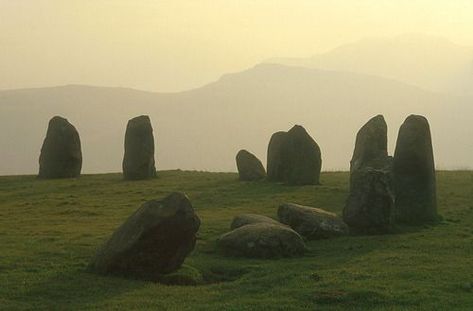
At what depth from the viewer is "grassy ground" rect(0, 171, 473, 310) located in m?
16.5

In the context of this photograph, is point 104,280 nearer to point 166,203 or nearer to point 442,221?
point 166,203

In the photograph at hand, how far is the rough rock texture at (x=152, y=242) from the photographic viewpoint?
1912cm

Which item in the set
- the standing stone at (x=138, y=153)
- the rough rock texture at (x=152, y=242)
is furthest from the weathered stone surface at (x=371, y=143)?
the rough rock texture at (x=152, y=242)

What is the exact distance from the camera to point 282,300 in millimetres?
16469

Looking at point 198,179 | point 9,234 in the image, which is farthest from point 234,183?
point 9,234

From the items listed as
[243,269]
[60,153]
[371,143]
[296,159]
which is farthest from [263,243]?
[60,153]

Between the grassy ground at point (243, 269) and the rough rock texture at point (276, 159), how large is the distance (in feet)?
25.2

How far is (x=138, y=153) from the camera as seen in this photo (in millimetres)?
48219

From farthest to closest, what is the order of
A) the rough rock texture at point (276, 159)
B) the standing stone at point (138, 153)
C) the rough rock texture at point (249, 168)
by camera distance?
the standing stone at point (138, 153) → the rough rock texture at point (249, 168) → the rough rock texture at point (276, 159)

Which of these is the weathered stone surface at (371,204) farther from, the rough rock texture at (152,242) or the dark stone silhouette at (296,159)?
the dark stone silhouette at (296,159)

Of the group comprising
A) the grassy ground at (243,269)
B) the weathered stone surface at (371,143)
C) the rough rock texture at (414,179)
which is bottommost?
the grassy ground at (243,269)

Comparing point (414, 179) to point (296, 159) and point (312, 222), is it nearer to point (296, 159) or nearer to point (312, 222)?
point (312, 222)

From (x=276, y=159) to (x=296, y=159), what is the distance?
5.88 feet

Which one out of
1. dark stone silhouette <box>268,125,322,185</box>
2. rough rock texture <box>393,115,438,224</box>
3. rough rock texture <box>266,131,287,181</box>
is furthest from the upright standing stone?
rough rock texture <box>393,115,438,224</box>
